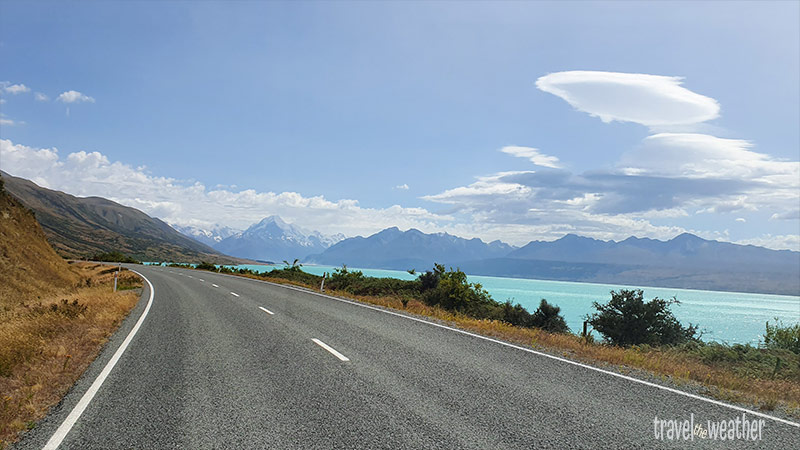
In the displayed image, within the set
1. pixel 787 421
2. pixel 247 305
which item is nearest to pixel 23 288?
pixel 247 305

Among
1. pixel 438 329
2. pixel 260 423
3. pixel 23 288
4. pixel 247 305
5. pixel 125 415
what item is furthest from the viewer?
pixel 23 288

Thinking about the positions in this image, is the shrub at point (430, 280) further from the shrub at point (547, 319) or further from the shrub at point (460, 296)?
the shrub at point (547, 319)

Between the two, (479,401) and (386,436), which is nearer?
(386,436)

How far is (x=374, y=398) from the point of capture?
5.57 m

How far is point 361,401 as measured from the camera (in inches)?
215

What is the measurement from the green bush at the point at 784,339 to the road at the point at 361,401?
14856 millimetres

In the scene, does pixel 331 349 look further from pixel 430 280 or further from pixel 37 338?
pixel 430 280

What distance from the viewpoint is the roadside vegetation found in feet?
24.6

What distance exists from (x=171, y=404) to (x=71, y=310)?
1075 centimetres

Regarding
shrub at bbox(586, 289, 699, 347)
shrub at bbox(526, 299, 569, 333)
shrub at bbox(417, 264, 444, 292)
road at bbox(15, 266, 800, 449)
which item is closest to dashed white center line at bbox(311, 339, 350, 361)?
road at bbox(15, 266, 800, 449)

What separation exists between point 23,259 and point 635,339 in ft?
108

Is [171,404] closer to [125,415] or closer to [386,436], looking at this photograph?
[125,415]

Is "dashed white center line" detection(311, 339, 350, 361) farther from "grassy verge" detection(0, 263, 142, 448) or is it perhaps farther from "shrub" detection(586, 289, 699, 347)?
"shrub" detection(586, 289, 699, 347)

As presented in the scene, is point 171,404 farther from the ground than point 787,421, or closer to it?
closer to it
